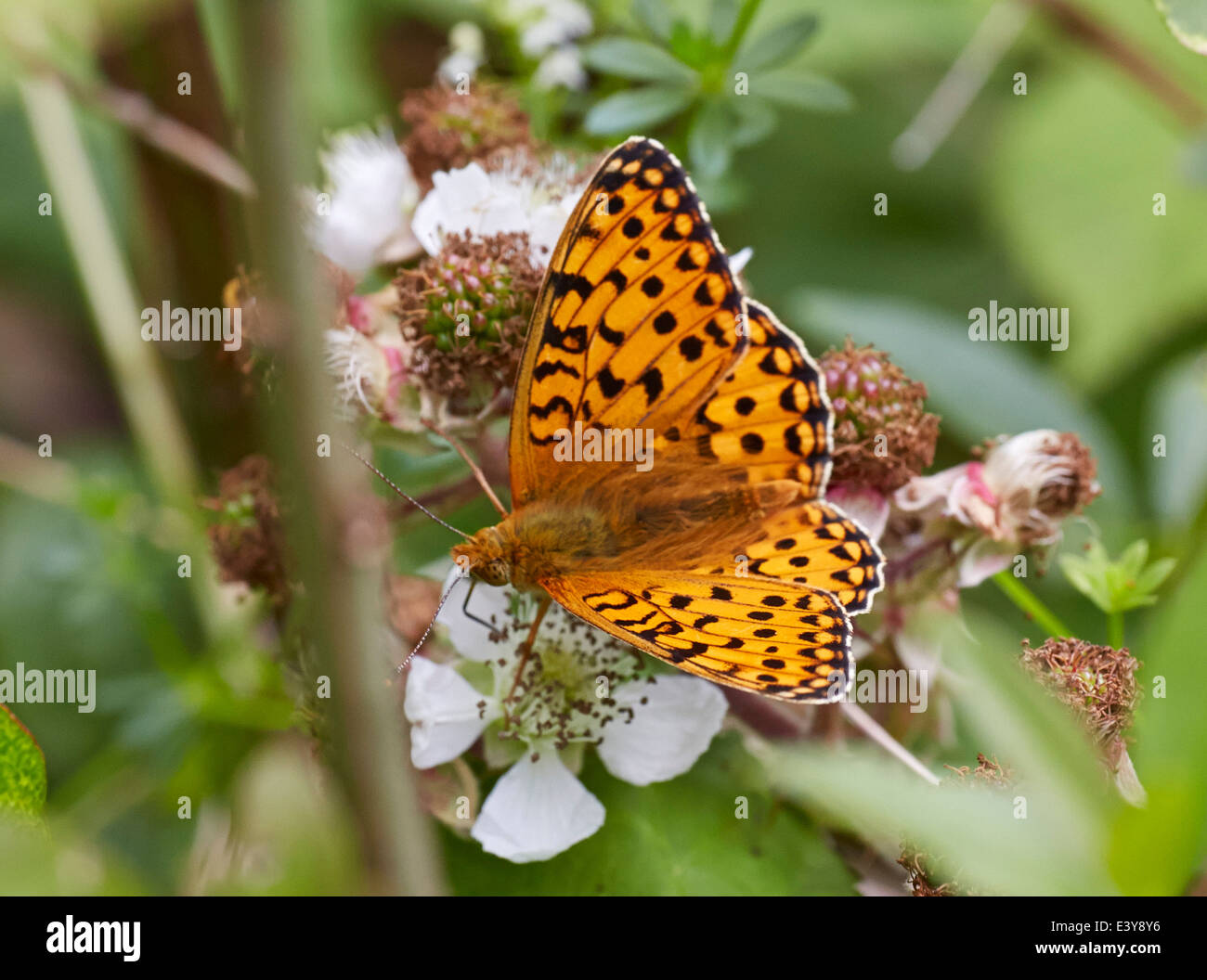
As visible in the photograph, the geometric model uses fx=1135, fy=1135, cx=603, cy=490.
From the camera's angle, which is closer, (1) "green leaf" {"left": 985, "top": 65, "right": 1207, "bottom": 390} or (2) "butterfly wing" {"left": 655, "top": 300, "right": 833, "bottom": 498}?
(2) "butterfly wing" {"left": 655, "top": 300, "right": 833, "bottom": 498}

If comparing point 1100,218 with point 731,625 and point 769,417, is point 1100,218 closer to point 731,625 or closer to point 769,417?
point 769,417

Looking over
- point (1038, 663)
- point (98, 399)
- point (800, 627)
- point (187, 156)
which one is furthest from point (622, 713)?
point (98, 399)

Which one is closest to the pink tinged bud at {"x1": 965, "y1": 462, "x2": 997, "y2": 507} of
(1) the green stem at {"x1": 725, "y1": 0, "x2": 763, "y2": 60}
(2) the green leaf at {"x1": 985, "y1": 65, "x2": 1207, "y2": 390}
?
(1) the green stem at {"x1": 725, "y1": 0, "x2": 763, "y2": 60}

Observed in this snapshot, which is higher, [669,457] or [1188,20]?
[1188,20]

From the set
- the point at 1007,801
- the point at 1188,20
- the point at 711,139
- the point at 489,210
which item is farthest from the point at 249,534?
the point at 1188,20

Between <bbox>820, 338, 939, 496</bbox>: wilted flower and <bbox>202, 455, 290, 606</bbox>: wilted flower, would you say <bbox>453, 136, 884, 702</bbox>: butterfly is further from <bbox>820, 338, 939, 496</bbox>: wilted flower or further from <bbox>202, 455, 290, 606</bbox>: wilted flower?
<bbox>202, 455, 290, 606</bbox>: wilted flower
